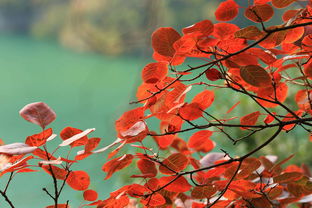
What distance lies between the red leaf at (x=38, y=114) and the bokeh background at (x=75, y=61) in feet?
8.71

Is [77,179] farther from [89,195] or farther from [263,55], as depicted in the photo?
[263,55]

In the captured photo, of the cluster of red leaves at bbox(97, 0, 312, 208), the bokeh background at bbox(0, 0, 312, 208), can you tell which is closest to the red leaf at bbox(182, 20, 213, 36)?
the cluster of red leaves at bbox(97, 0, 312, 208)

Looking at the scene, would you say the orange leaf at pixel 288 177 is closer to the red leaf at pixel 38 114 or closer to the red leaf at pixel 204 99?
the red leaf at pixel 204 99

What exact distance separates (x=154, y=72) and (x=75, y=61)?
→ 14.2 feet

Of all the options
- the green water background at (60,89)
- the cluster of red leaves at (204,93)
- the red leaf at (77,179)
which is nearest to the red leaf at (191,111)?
the cluster of red leaves at (204,93)

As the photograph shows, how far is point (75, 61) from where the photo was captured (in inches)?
179

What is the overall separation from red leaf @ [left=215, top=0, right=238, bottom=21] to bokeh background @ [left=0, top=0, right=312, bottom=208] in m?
2.61

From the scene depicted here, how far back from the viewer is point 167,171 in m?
0.36

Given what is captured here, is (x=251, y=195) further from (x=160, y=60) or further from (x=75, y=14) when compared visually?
(x=75, y=14)

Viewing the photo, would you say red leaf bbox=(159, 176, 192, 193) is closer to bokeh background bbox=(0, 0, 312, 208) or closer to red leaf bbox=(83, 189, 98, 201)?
red leaf bbox=(83, 189, 98, 201)

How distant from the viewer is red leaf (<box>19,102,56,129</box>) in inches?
13.2

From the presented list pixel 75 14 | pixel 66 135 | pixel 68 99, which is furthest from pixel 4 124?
pixel 66 135

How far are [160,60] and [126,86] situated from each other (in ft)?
13.3

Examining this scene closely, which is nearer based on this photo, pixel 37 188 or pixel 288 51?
pixel 288 51
